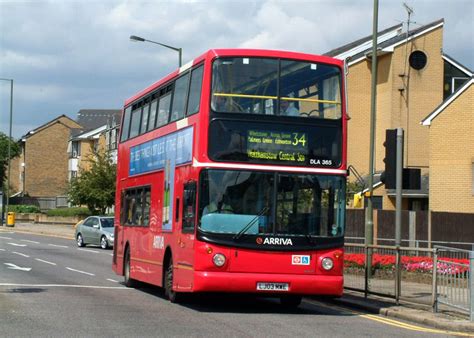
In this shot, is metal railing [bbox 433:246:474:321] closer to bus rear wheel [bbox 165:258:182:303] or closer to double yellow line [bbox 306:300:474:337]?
double yellow line [bbox 306:300:474:337]

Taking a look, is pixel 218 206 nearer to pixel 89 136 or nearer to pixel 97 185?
pixel 97 185

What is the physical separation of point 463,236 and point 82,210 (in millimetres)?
45238

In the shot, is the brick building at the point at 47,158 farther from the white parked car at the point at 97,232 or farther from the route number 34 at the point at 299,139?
the route number 34 at the point at 299,139

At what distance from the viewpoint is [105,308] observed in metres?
14.5

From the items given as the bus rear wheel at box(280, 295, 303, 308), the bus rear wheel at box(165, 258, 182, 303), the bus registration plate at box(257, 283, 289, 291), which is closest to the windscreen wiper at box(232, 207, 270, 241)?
the bus registration plate at box(257, 283, 289, 291)

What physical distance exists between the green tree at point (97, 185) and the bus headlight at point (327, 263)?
43672 mm

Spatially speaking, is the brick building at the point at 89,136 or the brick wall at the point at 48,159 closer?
Answer: the brick building at the point at 89,136

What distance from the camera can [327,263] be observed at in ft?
46.4

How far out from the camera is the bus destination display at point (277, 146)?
46.2 ft

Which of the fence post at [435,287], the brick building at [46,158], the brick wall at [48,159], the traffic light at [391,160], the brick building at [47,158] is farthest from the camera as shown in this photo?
the brick wall at [48,159]

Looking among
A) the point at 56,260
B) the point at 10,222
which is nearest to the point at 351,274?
the point at 56,260

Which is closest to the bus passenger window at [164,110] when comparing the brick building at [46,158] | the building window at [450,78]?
the building window at [450,78]

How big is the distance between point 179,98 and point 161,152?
143cm

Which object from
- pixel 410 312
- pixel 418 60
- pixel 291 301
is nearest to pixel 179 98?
pixel 291 301
